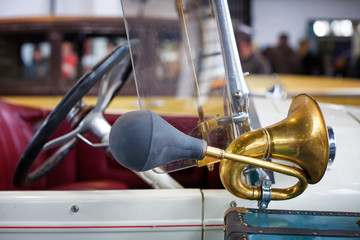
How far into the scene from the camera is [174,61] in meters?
1.12

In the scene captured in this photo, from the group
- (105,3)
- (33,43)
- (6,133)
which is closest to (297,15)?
(105,3)

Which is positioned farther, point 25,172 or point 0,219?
point 25,172

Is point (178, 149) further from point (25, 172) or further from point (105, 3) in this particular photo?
point (105, 3)

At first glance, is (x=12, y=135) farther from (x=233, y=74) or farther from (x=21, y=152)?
(x=233, y=74)

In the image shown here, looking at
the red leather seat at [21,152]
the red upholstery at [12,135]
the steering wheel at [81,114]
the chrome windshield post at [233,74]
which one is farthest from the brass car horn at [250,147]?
the red upholstery at [12,135]

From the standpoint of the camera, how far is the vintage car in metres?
0.71

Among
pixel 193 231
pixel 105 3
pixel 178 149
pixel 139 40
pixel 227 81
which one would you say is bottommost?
pixel 193 231

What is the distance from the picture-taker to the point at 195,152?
26.4 inches

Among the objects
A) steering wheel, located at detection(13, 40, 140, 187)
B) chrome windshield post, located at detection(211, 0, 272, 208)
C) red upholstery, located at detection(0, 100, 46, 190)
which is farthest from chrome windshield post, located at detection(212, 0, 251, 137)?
red upholstery, located at detection(0, 100, 46, 190)

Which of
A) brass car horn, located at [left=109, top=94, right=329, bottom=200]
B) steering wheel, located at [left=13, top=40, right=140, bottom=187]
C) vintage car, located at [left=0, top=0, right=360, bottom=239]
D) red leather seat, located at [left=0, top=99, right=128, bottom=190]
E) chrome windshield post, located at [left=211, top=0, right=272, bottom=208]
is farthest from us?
red leather seat, located at [left=0, top=99, right=128, bottom=190]

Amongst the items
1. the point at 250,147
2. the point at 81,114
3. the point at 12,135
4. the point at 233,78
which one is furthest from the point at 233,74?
the point at 12,135

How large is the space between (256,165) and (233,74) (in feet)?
0.80

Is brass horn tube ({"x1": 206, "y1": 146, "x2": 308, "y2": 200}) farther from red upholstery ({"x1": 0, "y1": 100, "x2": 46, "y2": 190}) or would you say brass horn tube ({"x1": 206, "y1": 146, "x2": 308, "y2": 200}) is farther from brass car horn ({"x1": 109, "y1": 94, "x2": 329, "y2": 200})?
red upholstery ({"x1": 0, "y1": 100, "x2": 46, "y2": 190})

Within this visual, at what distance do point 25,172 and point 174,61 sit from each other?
0.53 m
